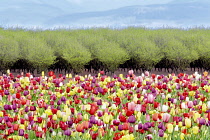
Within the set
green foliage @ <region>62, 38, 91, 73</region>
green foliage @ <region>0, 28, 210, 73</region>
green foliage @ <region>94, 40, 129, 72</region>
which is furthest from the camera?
green foliage @ <region>94, 40, 129, 72</region>

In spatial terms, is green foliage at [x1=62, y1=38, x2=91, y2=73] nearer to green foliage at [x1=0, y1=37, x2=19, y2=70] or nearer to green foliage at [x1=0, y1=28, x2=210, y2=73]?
green foliage at [x1=0, y1=28, x2=210, y2=73]

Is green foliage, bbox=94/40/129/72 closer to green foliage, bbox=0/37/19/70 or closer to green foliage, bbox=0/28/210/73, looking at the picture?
green foliage, bbox=0/28/210/73

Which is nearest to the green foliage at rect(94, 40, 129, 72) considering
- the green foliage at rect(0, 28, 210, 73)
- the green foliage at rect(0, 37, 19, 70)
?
the green foliage at rect(0, 28, 210, 73)

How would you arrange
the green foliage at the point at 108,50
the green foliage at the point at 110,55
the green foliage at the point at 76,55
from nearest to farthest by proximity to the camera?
1. the green foliage at the point at 76,55
2. the green foliage at the point at 108,50
3. the green foliage at the point at 110,55

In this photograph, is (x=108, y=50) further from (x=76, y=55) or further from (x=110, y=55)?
(x=76, y=55)

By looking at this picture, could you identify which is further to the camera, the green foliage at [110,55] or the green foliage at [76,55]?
the green foliage at [110,55]

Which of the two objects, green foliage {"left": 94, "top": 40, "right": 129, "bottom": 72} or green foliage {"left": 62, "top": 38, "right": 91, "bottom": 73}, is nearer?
green foliage {"left": 62, "top": 38, "right": 91, "bottom": 73}

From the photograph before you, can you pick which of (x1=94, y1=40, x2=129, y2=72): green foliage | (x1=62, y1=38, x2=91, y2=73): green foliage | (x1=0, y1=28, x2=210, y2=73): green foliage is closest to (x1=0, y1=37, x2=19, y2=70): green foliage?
(x1=0, y1=28, x2=210, y2=73): green foliage

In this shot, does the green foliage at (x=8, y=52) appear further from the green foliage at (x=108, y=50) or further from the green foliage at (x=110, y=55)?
the green foliage at (x=110, y=55)

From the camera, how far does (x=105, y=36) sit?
16.9 meters

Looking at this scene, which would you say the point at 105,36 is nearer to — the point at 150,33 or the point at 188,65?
the point at 150,33

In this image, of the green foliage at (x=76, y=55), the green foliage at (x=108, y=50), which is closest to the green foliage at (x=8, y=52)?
the green foliage at (x=108, y=50)

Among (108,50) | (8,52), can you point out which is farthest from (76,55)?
(8,52)

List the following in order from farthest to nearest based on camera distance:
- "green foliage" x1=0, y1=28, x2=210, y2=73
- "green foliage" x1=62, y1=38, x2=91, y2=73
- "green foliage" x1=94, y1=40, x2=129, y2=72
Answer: "green foliage" x1=94, y1=40, x2=129, y2=72, "green foliage" x1=0, y1=28, x2=210, y2=73, "green foliage" x1=62, y1=38, x2=91, y2=73
